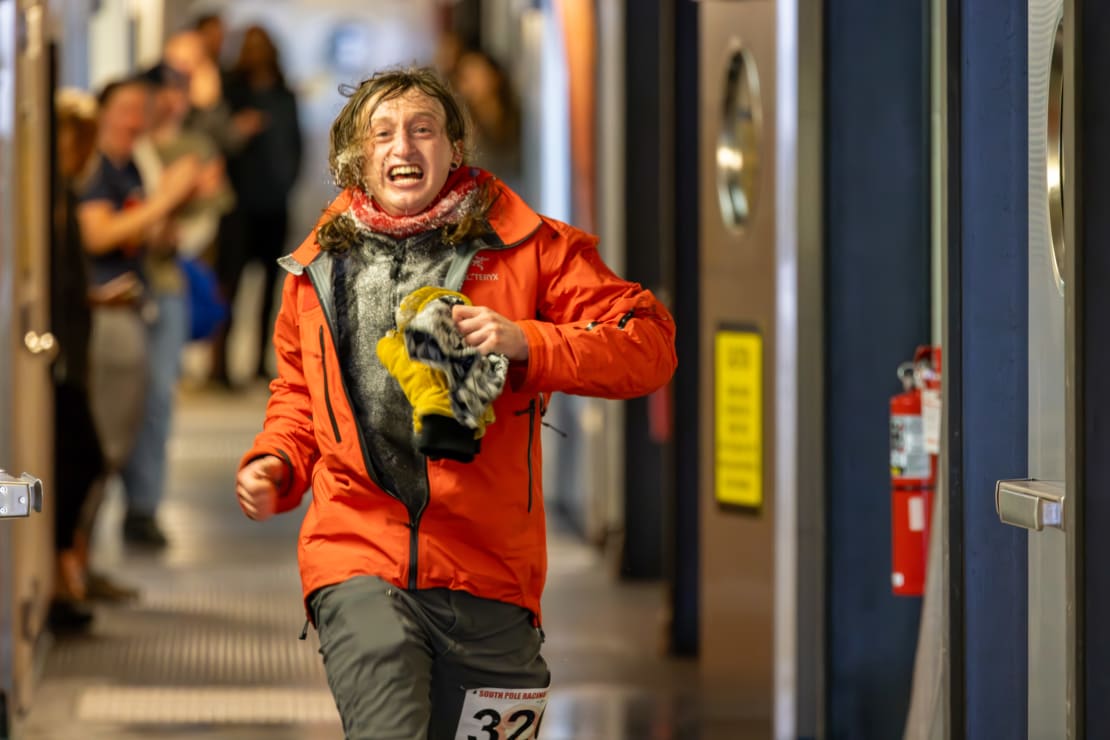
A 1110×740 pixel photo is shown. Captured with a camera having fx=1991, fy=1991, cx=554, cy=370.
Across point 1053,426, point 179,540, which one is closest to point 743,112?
point 1053,426

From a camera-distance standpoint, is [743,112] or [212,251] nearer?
[743,112]

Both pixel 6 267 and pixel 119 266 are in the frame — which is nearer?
pixel 6 267

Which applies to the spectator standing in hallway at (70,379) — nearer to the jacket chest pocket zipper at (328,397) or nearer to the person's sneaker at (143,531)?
the person's sneaker at (143,531)

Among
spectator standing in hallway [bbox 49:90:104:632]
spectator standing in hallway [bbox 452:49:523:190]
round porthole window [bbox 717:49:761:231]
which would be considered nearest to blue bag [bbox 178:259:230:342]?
spectator standing in hallway [bbox 49:90:104:632]

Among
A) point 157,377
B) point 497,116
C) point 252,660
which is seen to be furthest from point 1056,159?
point 497,116

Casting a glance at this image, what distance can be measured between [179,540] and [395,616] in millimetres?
6401

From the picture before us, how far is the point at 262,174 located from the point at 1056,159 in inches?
424

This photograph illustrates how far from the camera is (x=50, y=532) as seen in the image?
6.85m

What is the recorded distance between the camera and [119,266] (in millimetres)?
7785

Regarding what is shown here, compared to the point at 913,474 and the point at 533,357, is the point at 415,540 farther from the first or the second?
the point at 913,474

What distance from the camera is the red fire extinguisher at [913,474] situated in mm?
4250

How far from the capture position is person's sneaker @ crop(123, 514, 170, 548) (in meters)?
8.81

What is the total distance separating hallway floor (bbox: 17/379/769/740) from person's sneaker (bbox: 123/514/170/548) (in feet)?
0.23
